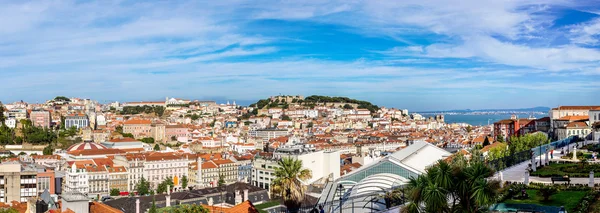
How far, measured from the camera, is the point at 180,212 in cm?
1123

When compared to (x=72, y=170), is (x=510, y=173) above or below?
above

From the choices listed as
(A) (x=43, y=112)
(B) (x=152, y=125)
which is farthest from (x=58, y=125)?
(B) (x=152, y=125)

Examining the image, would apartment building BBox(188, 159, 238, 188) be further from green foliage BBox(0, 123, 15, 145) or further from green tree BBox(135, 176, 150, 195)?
green foliage BBox(0, 123, 15, 145)

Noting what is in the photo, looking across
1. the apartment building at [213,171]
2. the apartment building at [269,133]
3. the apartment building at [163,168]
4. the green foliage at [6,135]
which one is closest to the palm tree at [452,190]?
the apartment building at [213,171]

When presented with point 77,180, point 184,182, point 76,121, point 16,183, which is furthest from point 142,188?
point 76,121

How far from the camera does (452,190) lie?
8.56 metres

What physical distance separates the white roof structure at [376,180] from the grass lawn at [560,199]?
2.66 metres

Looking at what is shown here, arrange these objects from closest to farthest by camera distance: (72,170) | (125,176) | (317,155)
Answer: (317,155), (72,170), (125,176)

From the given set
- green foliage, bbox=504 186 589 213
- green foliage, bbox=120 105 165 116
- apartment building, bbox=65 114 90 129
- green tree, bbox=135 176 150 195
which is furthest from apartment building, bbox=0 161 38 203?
green foliage, bbox=120 105 165 116

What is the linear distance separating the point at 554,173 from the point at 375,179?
554 cm

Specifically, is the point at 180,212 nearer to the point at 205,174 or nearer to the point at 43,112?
the point at 205,174

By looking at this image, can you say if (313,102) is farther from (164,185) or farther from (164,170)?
(164,185)

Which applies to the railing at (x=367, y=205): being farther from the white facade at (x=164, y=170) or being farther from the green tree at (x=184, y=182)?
the white facade at (x=164, y=170)

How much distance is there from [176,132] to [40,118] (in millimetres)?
18395
